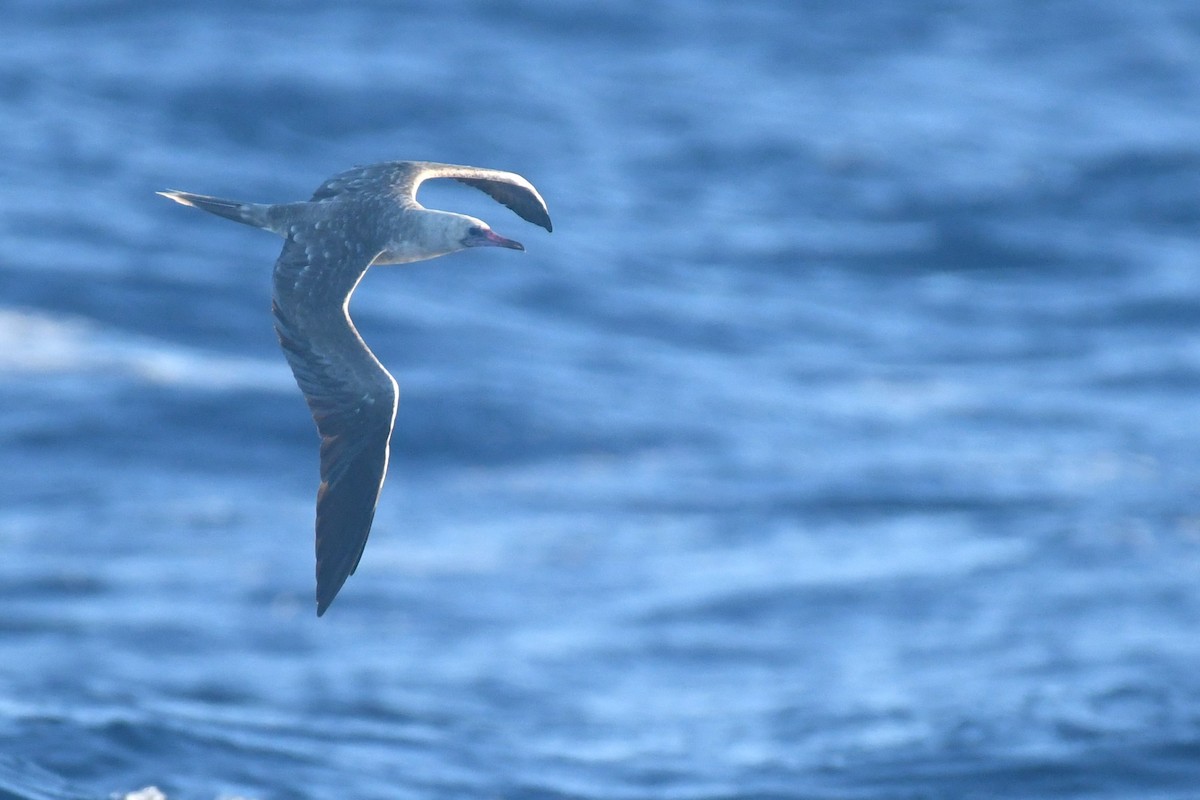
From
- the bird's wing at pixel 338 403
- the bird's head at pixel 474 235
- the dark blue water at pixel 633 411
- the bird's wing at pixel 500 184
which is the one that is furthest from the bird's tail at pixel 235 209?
the dark blue water at pixel 633 411

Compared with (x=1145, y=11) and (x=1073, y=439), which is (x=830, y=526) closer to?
(x=1073, y=439)

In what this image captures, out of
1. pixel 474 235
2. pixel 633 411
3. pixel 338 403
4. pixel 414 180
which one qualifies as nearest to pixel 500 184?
pixel 414 180

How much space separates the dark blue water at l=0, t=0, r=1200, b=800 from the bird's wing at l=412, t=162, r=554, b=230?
672 centimetres

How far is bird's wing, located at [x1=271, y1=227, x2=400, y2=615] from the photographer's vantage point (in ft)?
27.5

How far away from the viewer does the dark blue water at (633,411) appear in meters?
22.2

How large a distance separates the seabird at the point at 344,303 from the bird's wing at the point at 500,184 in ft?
0.07

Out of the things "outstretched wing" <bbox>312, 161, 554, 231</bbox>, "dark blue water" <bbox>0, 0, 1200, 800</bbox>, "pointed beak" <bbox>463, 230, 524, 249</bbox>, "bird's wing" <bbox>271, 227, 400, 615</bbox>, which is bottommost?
"bird's wing" <bbox>271, 227, 400, 615</bbox>

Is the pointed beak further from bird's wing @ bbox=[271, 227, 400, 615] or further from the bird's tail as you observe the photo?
the bird's tail

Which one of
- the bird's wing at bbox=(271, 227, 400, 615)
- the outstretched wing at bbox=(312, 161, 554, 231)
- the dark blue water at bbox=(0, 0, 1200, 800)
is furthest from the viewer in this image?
the dark blue water at bbox=(0, 0, 1200, 800)

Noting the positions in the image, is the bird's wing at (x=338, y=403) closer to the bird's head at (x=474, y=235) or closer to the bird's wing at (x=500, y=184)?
the bird's head at (x=474, y=235)

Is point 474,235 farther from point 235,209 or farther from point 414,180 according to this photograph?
point 235,209

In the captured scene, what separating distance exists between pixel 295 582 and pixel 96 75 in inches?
772

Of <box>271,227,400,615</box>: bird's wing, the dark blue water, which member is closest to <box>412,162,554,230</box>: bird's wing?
<box>271,227,400,615</box>: bird's wing

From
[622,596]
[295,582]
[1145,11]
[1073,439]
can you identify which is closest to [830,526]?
[622,596]
